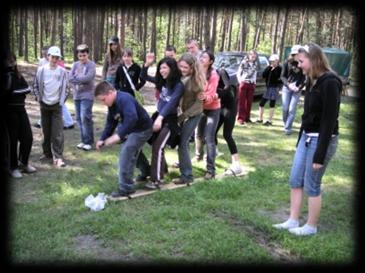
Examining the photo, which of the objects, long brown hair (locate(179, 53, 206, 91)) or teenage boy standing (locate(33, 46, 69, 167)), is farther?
teenage boy standing (locate(33, 46, 69, 167))

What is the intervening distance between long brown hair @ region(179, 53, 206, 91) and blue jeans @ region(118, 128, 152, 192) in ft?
2.84

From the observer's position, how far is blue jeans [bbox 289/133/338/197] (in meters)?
3.86

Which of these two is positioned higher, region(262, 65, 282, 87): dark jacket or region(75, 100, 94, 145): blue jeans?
region(262, 65, 282, 87): dark jacket

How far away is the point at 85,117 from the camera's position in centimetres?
704

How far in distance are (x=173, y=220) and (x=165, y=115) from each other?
53.7 inches

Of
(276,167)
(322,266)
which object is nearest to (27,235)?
(322,266)

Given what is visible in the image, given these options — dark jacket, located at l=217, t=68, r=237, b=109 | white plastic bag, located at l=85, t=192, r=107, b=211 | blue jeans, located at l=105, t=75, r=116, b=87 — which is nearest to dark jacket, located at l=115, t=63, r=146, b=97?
blue jeans, located at l=105, t=75, r=116, b=87

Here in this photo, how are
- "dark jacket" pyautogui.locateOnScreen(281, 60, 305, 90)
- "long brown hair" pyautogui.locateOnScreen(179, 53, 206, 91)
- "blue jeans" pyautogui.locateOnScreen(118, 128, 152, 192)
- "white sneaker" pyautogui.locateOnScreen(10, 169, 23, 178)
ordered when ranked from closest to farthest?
"blue jeans" pyautogui.locateOnScreen(118, 128, 152, 192) < "long brown hair" pyautogui.locateOnScreen(179, 53, 206, 91) < "white sneaker" pyautogui.locateOnScreen(10, 169, 23, 178) < "dark jacket" pyautogui.locateOnScreen(281, 60, 305, 90)

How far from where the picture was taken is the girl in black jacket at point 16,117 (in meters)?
5.50

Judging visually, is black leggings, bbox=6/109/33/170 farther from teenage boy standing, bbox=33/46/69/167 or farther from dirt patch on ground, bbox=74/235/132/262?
dirt patch on ground, bbox=74/235/132/262

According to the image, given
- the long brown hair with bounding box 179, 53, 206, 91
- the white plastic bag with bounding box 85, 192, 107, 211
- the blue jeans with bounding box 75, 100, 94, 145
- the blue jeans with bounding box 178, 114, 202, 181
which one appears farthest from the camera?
the blue jeans with bounding box 75, 100, 94, 145

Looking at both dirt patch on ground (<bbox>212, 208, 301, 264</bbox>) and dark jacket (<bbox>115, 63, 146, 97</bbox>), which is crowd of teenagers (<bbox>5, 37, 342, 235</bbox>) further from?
dirt patch on ground (<bbox>212, 208, 301, 264</bbox>)

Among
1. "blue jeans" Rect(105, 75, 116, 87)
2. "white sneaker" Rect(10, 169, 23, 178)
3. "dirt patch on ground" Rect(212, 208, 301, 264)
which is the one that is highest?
"blue jeans" Rect(105, 75, 116, 87)

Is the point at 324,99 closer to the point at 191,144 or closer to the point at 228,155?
the point at 228,155
